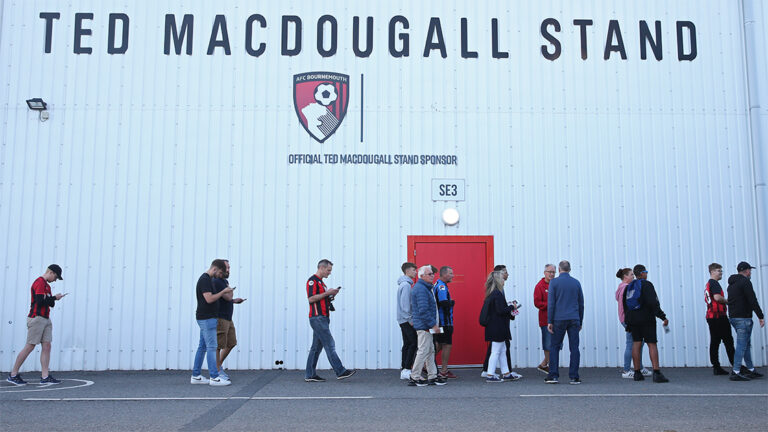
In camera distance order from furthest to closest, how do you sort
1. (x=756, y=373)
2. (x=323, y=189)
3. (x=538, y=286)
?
(x=323, y=189)
(x=538, y=286)
(x=756, y=373)

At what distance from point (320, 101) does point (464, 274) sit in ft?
13.0

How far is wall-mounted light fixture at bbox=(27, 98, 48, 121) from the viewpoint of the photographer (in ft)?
37.8

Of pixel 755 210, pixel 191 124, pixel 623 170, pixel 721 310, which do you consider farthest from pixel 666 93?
pixel 191 124

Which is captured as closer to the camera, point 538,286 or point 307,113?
point 538,286

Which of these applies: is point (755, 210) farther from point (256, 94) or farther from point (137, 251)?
point (137, 251)

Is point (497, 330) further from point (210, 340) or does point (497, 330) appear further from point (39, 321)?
point (39, 321)

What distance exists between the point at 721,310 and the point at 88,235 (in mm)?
10227

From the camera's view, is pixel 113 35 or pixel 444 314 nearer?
pixel 444 314

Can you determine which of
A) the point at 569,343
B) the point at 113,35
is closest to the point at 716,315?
the point at 569,343

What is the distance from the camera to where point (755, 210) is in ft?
39.4

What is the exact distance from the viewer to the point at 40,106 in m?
11.6

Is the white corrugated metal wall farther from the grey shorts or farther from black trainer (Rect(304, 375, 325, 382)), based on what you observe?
the grey shorts

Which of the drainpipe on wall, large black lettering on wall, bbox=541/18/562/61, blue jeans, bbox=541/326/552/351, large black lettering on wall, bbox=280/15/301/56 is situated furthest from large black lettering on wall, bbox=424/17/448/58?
the drainpipe on wall

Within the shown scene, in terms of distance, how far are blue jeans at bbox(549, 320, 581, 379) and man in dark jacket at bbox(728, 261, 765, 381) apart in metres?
2.34
